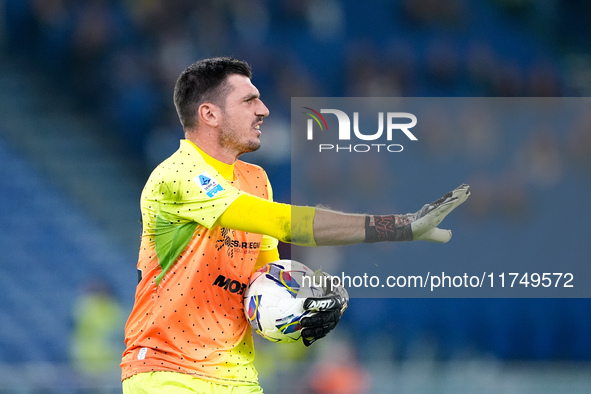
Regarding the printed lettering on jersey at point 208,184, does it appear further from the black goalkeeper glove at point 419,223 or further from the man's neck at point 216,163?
the black goalkeeper glove at point 419,223

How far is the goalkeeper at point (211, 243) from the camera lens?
10.2 feet

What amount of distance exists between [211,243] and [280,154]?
5.03 meters

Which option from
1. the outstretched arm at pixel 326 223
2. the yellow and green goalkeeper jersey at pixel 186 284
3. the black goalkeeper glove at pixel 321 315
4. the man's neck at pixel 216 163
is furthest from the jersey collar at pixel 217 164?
the black goalkeeper glove at pixel 321 315

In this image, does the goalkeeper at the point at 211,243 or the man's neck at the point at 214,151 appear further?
the man's neck at the point at 214,151

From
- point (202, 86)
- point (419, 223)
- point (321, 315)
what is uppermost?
Result: point (202, 86)

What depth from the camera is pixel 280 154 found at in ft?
27.3

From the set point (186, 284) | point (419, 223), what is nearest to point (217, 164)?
point (186, 284)

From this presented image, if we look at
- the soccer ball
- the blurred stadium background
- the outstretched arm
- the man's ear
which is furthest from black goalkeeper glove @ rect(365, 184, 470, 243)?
the blurred stadium background

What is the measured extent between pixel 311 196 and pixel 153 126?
250cm

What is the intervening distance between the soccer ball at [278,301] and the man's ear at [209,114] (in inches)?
29.0

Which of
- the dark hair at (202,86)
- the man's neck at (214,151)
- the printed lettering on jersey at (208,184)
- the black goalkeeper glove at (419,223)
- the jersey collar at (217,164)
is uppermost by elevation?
the dark hair at (202,86)

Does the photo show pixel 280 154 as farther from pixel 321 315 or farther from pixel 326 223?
pixel 326 223

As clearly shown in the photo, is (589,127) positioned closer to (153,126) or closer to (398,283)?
(398,283)

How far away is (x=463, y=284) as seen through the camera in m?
7.37
